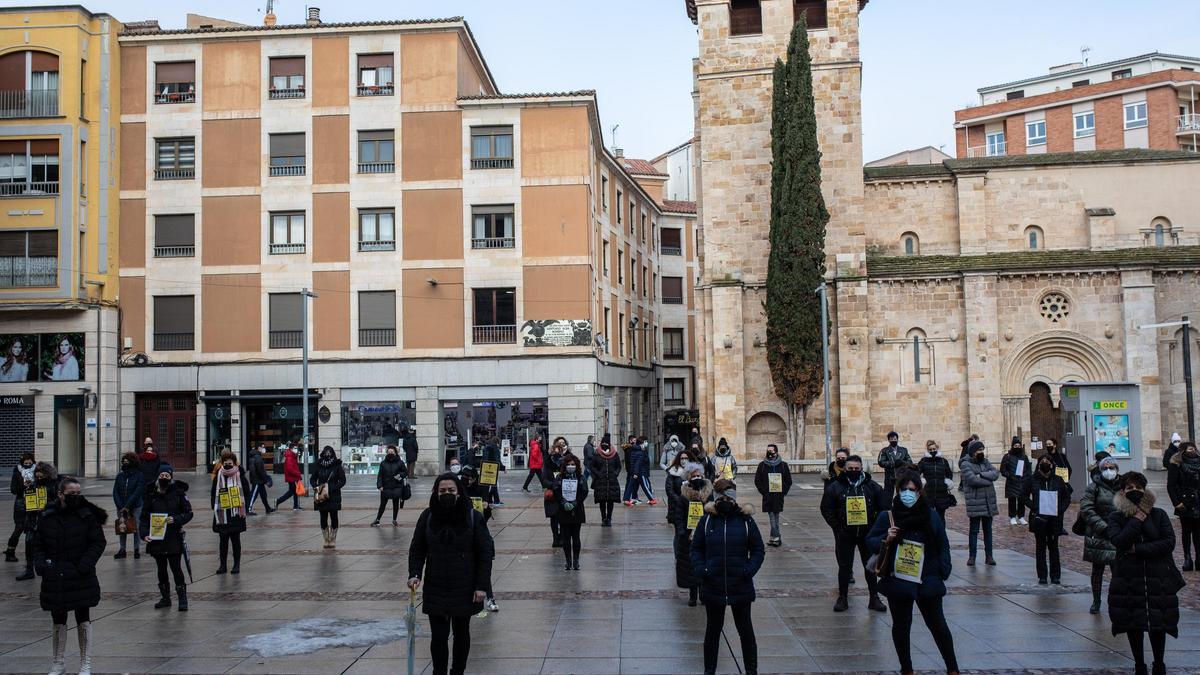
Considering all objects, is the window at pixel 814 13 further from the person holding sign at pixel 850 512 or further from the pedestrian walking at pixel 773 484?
the person holding sign at pixel 850 512

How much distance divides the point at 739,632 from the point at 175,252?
3272 cm

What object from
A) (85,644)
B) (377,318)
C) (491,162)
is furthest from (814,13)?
(85,644)

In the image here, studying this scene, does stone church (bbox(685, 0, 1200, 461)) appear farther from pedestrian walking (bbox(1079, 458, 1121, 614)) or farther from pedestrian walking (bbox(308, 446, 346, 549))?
pedestrian walking (bbox(1079, 458, 1121, 614))

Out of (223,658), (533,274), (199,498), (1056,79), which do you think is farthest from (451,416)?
(1056,79)

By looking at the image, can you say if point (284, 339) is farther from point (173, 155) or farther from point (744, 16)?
point (744, 16)

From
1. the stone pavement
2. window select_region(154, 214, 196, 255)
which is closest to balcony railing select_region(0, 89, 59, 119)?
window select_region(154, 214, 196, 255)

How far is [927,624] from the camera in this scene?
8.32 m

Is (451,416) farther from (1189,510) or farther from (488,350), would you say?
(1189,510)

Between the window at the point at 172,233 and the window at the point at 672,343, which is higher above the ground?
the window at the point at 172,233

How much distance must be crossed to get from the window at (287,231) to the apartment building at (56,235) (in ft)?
19.3

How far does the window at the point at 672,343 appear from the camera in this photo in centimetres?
5572

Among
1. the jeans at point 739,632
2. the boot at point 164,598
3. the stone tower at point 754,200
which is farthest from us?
the stone tower at point 754,200

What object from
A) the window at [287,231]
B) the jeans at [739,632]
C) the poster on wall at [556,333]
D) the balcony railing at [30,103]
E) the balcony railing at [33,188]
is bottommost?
the jeans at [739,632]

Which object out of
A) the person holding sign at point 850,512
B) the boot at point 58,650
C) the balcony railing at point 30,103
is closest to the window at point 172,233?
the balcony railing at point 30,103
